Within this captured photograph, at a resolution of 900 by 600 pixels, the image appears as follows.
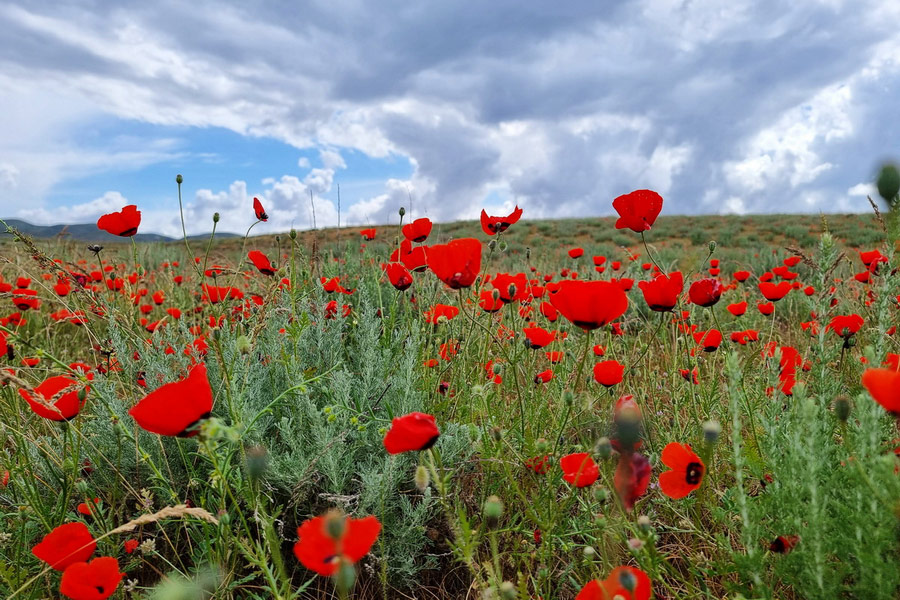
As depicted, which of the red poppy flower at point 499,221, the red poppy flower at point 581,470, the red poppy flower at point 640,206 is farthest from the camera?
the red poppy flower at point 499,221

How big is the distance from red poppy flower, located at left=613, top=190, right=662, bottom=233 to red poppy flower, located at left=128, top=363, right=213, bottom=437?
54.3 inches

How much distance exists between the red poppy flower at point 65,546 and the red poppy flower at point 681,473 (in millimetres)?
1382

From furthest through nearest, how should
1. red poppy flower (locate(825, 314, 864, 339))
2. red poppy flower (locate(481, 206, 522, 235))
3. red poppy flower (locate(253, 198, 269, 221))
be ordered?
1. red poppy flower (locate(253, 198, 269, 221))
2. red poppy flower (locate(481, 206, 522, 235))
3. red poppy flower (locate(825, 314, 864, 339))

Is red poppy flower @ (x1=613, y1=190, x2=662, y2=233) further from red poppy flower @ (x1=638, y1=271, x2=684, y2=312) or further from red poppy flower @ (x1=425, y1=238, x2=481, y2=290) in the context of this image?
red poppy flower @ (x1=425, y1=238, x2=481, y2=290)

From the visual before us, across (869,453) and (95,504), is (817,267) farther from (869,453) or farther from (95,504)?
(95,504)

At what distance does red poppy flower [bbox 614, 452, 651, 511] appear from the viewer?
965 mm

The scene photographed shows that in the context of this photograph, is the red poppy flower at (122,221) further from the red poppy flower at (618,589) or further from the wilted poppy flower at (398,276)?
the red poppy flower at (618,589)

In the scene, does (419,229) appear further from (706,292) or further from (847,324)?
(847,324)

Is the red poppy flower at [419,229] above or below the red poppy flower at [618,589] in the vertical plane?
above

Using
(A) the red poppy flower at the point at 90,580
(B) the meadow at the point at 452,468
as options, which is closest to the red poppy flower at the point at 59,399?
(B) the meadow at the point at 452,468

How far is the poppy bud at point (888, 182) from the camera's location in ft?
3.75

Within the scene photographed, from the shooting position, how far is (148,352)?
2266 millimetres

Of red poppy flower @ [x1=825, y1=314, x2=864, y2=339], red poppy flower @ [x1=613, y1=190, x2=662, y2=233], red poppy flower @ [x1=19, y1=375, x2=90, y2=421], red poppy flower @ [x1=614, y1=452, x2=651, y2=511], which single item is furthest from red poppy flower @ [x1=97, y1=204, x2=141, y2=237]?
red poppy flower @ [x1=825, y1=314, x2=864, y2=339]

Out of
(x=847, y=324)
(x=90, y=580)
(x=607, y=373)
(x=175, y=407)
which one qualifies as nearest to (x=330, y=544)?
(x=175, y=407)
